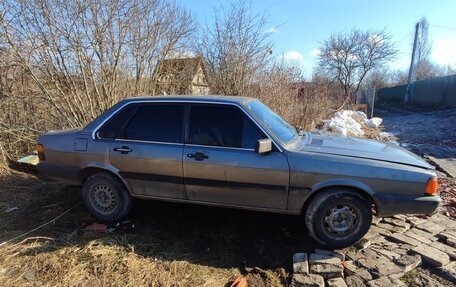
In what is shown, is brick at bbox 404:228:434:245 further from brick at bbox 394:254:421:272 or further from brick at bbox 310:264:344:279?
brick at bbox 310:264:344:279

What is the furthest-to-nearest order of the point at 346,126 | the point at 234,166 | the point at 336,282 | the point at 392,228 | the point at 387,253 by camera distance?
1. the point at 346,126
2. the point at 392,228
3. the point at 234,166
4. the point at 387,253
5. the point at 336,282

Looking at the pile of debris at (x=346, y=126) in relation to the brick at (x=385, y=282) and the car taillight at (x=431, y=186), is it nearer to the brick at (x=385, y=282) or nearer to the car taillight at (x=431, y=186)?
the car taillight at (x=431, y=186)

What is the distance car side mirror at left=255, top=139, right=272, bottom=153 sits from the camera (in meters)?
3.61

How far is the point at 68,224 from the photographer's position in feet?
14.7

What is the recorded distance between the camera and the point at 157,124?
4273 mm

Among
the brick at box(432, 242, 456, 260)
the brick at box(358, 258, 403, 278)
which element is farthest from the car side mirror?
the brick at box(432, 242, 456, 260)

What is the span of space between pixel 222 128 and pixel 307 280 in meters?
1.90

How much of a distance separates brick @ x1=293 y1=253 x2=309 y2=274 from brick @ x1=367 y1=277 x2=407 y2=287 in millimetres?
604

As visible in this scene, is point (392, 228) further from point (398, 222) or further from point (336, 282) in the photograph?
point (336, 282)

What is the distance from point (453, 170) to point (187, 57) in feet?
24.6

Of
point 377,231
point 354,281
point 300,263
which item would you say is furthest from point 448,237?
point 300,263

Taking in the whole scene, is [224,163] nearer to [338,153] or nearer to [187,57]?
[338,153]

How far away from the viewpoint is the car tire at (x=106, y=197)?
442 cm

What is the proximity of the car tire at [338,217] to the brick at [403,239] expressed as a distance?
1.98 ft
